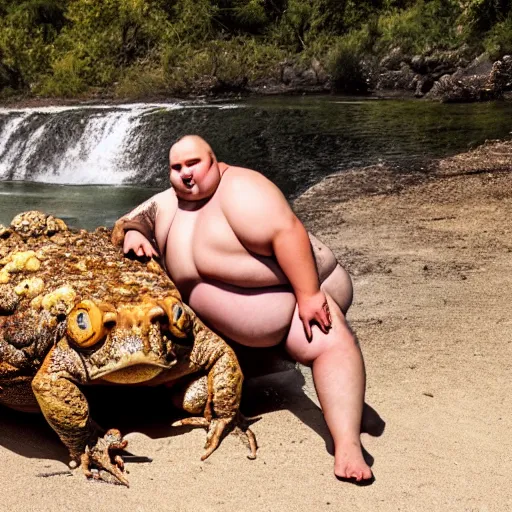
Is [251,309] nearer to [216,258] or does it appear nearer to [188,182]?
[216,258]

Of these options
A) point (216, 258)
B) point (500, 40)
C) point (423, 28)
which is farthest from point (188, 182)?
point (423, 28)

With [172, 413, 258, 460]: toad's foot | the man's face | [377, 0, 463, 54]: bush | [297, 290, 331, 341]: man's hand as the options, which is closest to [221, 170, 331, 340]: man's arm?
[297, 290, 331, 341]: man's hand

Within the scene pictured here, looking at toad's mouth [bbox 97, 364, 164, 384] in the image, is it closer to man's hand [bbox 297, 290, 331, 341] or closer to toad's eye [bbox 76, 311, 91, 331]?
toad's eye [bbox 76, 311, 91, 331]

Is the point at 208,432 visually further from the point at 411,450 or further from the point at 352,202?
the point at 352,202

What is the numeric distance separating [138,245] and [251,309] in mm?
603

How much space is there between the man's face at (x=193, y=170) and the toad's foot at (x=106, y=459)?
3.35 ft

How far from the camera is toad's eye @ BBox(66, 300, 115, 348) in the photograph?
9.02 ft

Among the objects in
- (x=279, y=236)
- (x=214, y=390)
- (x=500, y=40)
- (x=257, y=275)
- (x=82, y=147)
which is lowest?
(x=82, y=147)

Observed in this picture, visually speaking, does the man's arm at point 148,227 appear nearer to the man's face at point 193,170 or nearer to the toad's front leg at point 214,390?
the man's face at point 193,170

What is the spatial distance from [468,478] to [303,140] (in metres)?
11.6

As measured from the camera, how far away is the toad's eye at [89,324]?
9.02 feet

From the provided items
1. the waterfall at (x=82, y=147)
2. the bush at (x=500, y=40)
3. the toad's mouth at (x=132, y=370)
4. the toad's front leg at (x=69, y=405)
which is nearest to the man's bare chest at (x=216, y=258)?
the toad's mouth at (x=132, y=370)

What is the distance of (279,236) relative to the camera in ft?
9.78

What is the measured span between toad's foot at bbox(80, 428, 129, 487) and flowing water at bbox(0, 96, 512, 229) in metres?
7.93
